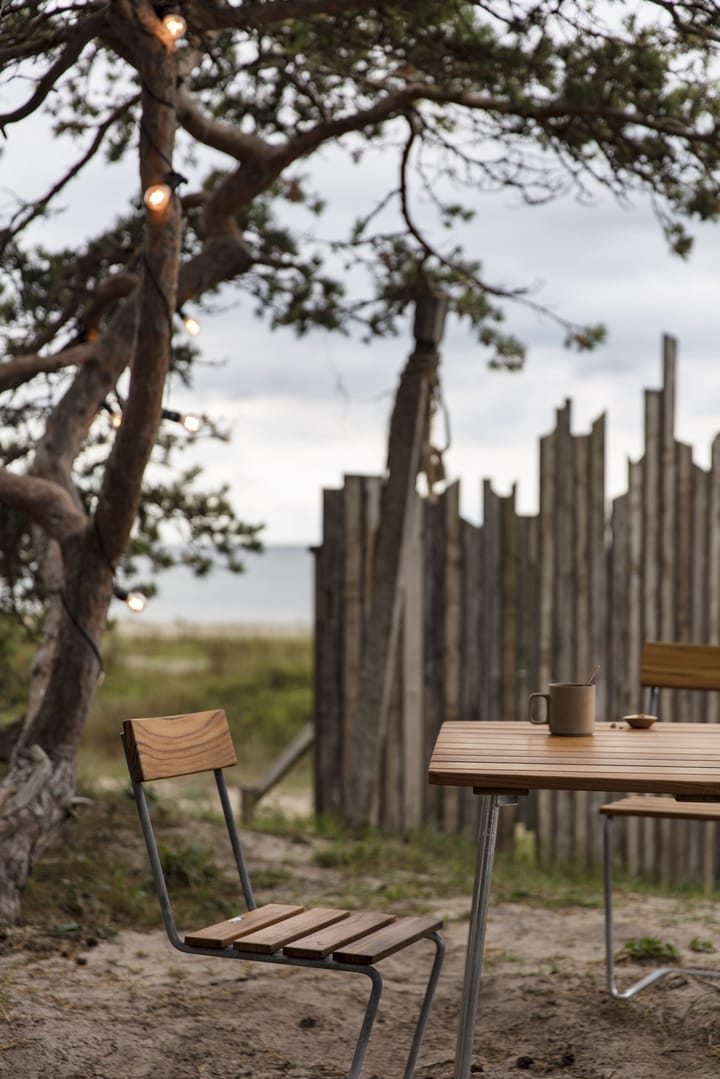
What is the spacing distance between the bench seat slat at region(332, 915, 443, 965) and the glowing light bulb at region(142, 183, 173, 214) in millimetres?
2558

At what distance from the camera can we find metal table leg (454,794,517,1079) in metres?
2.66

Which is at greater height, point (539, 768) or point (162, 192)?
point (162, 192)

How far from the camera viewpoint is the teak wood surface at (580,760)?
235 centimetres

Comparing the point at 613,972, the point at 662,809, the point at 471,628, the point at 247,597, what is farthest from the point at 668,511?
the point at 247,597

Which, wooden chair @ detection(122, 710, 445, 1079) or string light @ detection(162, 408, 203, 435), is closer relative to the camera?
wooden chair @ detection(122, 710, 445, 1079)

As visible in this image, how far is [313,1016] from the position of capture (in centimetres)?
357

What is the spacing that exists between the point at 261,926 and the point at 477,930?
0.48 m

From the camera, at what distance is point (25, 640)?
252 inches

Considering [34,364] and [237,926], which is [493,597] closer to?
[34,364]

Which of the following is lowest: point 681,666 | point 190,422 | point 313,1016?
point 313,1016

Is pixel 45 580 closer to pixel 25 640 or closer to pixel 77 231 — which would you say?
pixel 25 640

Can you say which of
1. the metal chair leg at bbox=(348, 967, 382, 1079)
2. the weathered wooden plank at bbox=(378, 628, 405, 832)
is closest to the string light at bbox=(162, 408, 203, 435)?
the weathered wooden plank at bbox=(378, 628, 405, 832)

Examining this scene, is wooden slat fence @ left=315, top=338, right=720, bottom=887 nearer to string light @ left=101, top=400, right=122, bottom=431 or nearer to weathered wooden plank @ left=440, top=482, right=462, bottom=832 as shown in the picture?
weathered wooden plank @ left=440, top=482, right=462, bottom=832

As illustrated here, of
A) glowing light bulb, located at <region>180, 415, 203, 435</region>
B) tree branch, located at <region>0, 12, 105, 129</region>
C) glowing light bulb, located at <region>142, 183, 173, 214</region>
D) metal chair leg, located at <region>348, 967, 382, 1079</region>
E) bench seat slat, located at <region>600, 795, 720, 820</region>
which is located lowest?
metal chair leg, located at <region>348, 967, 382, 1079</region>
